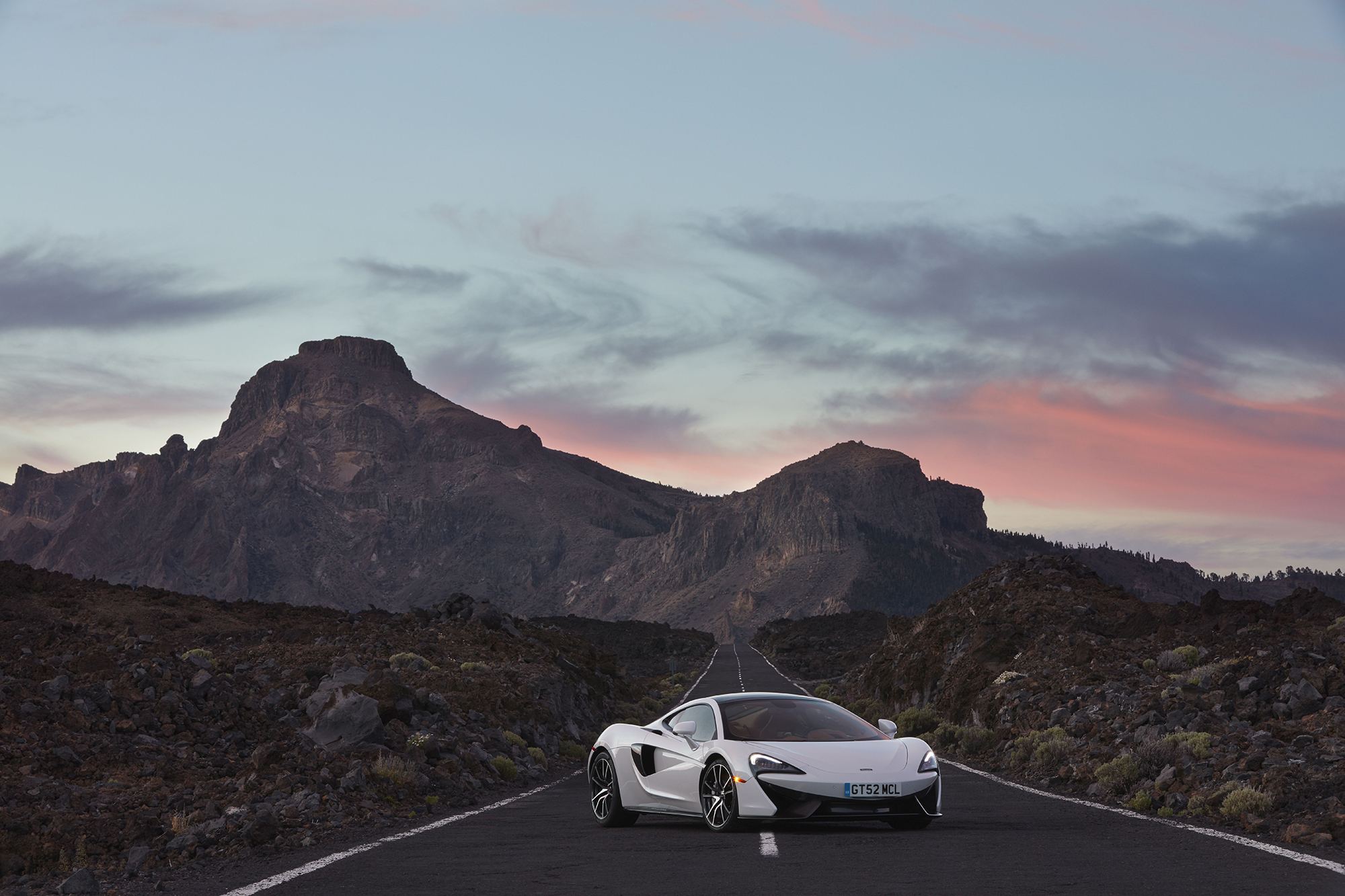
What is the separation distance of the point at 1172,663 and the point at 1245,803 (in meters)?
13.6

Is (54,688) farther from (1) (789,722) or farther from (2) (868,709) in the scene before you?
(2) (868,709)

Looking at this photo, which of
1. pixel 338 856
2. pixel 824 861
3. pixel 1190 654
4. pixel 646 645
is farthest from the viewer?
pixel 646 645

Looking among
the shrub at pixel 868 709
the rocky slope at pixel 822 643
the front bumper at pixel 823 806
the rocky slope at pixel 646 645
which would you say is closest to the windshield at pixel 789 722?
the front bumper at pixel 823 806

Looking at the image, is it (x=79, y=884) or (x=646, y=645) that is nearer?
(x=79, y=884)

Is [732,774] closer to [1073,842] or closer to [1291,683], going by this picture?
[1073,842]

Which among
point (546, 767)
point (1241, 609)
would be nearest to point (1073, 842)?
point (546, 767)

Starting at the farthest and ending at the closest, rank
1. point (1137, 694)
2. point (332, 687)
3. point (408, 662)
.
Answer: point (408, 662) < point (1137, 694) < point (332, 687)

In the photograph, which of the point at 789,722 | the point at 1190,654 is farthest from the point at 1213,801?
the point at 1190,654

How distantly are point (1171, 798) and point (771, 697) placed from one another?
225 inches

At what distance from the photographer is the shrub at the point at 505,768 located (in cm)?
2341

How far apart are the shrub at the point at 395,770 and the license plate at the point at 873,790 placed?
818 centimetres

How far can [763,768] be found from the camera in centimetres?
1302

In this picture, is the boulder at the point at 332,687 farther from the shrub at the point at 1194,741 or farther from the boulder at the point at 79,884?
the shrub at the point at 1194,741

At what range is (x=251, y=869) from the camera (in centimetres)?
1183
